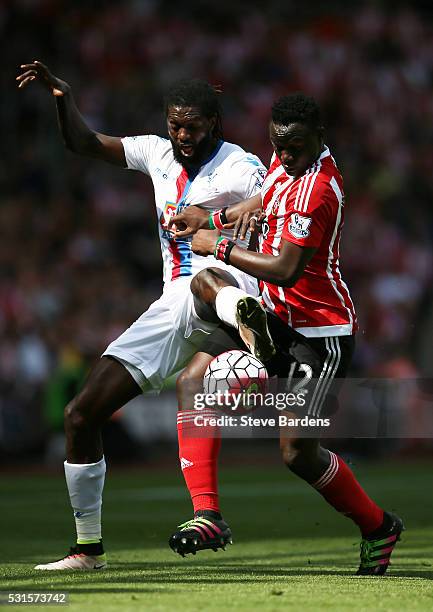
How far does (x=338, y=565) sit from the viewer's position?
677cm

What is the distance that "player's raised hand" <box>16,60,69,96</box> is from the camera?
6852mm

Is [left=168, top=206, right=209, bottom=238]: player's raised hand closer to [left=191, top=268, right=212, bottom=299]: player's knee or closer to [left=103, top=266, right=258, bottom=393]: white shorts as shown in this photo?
[left=191, top=268, right=212, bottom=299]: player's knee

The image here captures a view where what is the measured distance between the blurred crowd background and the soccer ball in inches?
359

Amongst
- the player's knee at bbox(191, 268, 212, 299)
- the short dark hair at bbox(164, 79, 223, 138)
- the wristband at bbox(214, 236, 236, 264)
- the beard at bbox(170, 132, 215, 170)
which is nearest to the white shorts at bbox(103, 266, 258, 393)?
the player's knee at bbox(191, 268, 212, 299)

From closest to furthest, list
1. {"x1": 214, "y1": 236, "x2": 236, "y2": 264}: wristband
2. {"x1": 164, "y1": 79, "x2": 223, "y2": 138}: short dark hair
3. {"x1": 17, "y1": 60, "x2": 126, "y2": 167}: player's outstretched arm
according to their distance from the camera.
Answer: {"x1": 214, "y1": 236, "x2": 236, "y2": 264}: wristband
{"x1": 164, "y1": 79, "x2": 223, "y2": 138}: short dark hair
{"x1": 17, "y1": 60, "x2": 126, "y2": 167}: player's outstretched arm


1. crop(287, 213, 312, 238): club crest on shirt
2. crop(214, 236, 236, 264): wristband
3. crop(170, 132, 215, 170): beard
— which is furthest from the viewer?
crop(170, 132, 215, 170): beard

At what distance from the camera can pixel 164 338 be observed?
21.6 ft

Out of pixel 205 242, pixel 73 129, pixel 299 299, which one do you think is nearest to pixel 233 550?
pixel 299 299

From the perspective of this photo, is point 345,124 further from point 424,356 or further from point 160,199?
point 160,199

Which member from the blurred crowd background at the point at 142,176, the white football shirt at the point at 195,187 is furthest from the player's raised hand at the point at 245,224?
the blurred crowd background at the point at 142,176

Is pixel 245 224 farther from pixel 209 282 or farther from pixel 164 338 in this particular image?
pixel 164 338

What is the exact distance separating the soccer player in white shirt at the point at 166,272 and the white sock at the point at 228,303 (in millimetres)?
259

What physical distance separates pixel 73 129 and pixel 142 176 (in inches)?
440

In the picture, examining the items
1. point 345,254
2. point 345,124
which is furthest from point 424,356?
point 345,124
